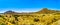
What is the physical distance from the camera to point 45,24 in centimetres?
2805

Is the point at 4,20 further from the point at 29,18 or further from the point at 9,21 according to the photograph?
the point at 29,18

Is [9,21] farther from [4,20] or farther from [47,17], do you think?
[47,17]

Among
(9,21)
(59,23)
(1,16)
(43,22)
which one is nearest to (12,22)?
(9,21)

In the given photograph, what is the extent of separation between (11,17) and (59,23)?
9.08 m

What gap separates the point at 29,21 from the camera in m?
28.3

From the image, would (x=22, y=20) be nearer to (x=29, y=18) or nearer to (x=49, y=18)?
(x=29, y=18)

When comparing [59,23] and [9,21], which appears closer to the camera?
[59,23]

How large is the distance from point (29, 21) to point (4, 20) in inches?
181

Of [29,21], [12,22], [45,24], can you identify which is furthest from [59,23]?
[12,22]

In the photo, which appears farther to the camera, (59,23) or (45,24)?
(45,24)

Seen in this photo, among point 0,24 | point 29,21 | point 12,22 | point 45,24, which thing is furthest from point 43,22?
point 0,24

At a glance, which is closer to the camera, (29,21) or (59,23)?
(59,23)

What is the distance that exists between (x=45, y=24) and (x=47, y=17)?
5.01 ft

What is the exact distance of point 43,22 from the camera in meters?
28.2
